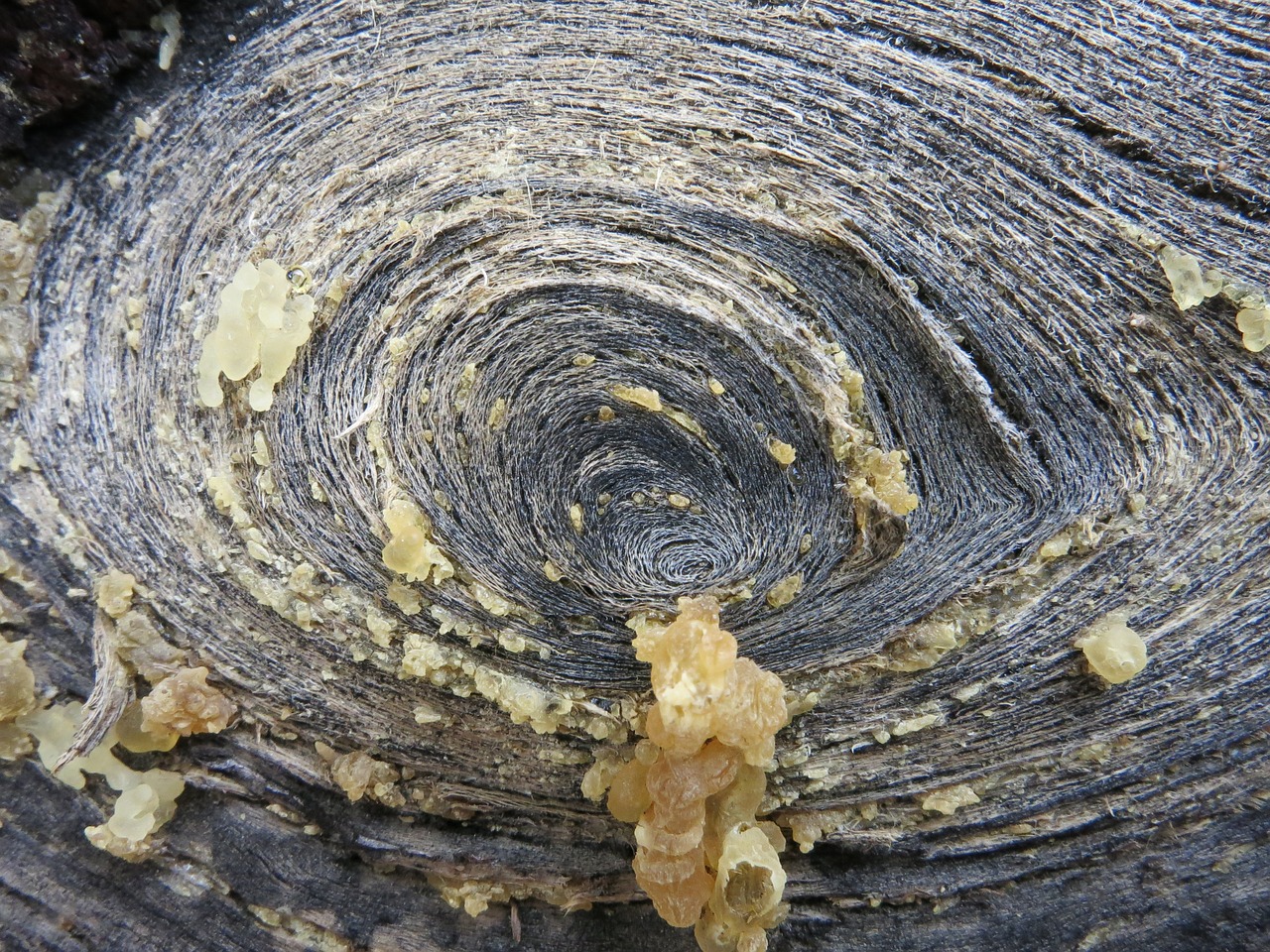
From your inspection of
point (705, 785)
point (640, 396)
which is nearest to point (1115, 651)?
point (705, 785)

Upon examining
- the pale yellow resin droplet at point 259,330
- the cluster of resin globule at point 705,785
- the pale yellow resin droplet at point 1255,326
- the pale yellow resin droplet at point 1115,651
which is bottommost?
the cluster of resin globule at point 705,785

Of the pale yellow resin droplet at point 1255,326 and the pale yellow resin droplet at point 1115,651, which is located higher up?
the pale yellow resin droplet at point 1255,326

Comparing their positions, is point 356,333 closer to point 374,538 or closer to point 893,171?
point 374,538

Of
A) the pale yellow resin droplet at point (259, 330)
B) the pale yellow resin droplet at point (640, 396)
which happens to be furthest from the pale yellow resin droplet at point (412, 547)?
the pale yellow resin droplet at point (640, 396)

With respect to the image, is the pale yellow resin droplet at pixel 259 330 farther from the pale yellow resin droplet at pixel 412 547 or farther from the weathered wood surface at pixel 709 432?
the pale yellow resin droplet at pixel 412 547

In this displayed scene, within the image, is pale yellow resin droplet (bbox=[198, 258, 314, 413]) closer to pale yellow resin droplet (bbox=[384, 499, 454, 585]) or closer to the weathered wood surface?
the weathered wood surface

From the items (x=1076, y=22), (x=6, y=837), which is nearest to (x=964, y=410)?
(x=1076, y=22)
